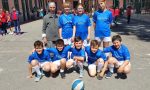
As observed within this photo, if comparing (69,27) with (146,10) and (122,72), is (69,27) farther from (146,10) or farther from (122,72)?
(146,10)

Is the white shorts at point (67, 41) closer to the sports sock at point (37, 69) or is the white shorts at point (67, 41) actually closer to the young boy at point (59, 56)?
the young boy at point (59, 56)

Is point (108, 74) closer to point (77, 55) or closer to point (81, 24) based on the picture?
point (77, 55)

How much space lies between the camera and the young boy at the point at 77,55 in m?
7.22

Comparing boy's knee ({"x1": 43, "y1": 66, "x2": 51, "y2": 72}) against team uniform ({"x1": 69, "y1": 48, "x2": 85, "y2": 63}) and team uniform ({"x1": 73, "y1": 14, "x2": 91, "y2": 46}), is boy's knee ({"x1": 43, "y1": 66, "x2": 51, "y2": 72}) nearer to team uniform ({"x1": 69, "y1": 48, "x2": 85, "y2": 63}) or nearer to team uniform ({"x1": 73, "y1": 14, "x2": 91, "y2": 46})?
team uniform ({"x1": 69, "y1": 48, "x2": 85, "y2": 63})

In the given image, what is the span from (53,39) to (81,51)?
37.7 inches

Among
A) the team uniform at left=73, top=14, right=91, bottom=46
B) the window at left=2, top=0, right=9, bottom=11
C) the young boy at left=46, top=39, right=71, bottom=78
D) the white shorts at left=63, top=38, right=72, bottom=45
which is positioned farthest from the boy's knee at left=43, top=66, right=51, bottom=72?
the window at left=2, top=0, right=9, bottom=11

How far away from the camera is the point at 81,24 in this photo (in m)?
7.76

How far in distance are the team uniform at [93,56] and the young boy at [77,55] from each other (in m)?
0.16

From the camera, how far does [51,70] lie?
24.0 feet

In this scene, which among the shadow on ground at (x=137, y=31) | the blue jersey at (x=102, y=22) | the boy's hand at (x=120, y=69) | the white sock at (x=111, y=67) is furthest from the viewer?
the shadow on ground at (x=137, y=31)

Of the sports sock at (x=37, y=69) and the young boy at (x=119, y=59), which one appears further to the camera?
the sports sock at (x=37, y=69)

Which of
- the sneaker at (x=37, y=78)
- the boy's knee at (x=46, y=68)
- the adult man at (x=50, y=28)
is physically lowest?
the sneaker at (x=37, y=78)

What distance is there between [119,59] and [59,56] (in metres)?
1.60

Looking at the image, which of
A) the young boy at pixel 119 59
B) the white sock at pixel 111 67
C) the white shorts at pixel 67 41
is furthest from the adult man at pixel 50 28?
the white sock at pixel 111 67
